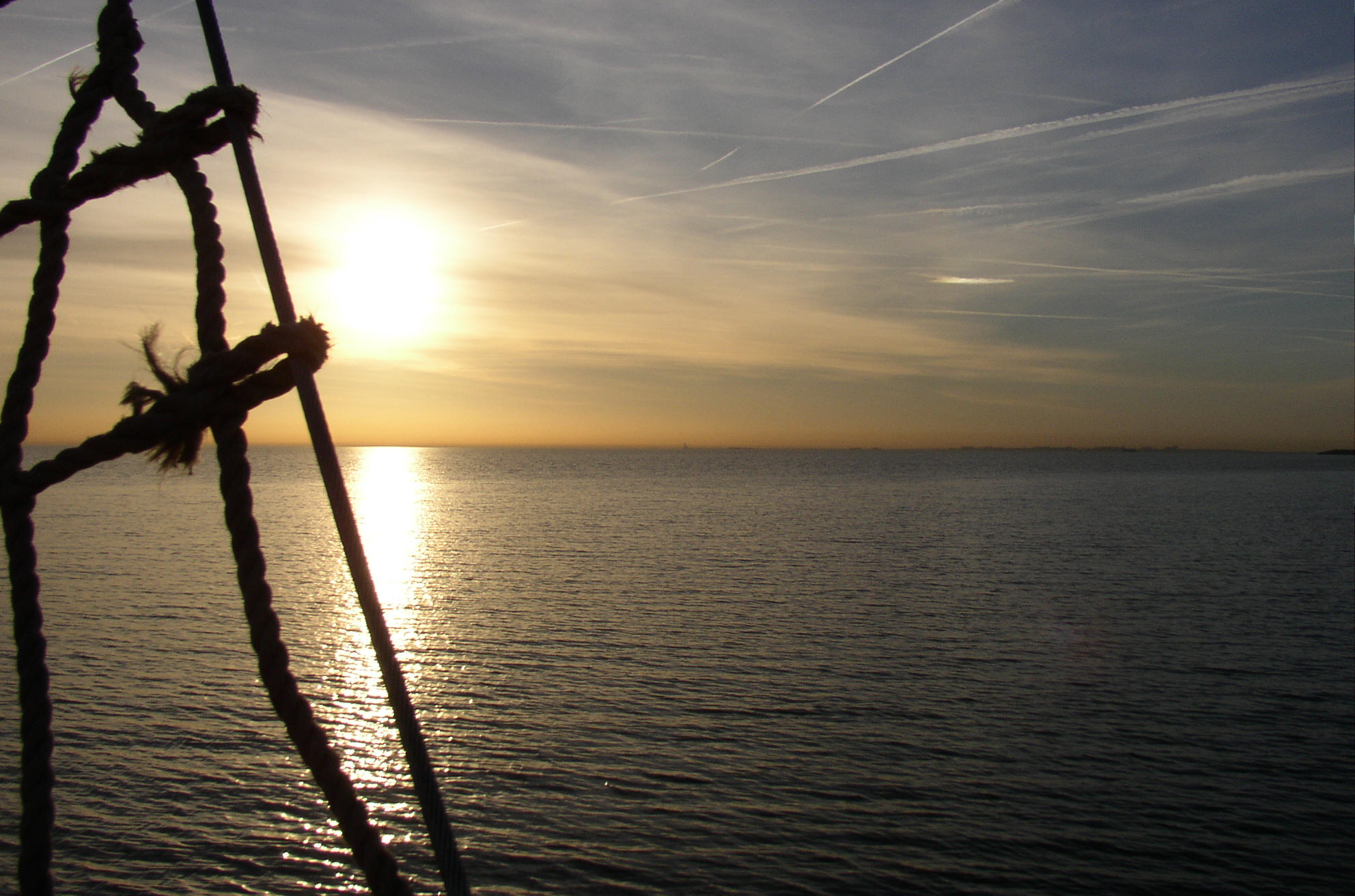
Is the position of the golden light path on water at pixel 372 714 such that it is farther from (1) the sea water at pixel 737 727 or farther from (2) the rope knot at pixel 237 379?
(2) the rope knot at pixel 237 379

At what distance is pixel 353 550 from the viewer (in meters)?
1.64

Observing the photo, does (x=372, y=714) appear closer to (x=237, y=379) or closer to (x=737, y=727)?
(x=737, y=727)

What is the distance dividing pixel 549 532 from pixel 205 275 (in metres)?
88.5

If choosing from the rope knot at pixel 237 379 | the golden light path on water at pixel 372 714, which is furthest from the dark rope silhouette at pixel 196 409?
the golden light path on water at pixel 372 714

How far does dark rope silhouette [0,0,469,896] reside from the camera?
169 cm

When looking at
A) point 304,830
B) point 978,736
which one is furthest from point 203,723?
point 978,736

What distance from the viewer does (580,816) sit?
2303cm

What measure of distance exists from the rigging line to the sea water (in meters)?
0.42

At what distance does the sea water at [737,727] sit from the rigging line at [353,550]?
0.42 m

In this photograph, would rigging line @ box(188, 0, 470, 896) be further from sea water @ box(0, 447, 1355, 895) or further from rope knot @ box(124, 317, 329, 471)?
sea water @ box(0, 447, 1355, 895)

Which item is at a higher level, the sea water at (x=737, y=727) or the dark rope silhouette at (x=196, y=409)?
the dark rope silhouette at (x=196, y=409)

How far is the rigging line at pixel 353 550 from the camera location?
1636 millimetres

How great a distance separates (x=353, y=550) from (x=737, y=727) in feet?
93.9

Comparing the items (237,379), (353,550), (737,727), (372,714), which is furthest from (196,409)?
(372,714)
